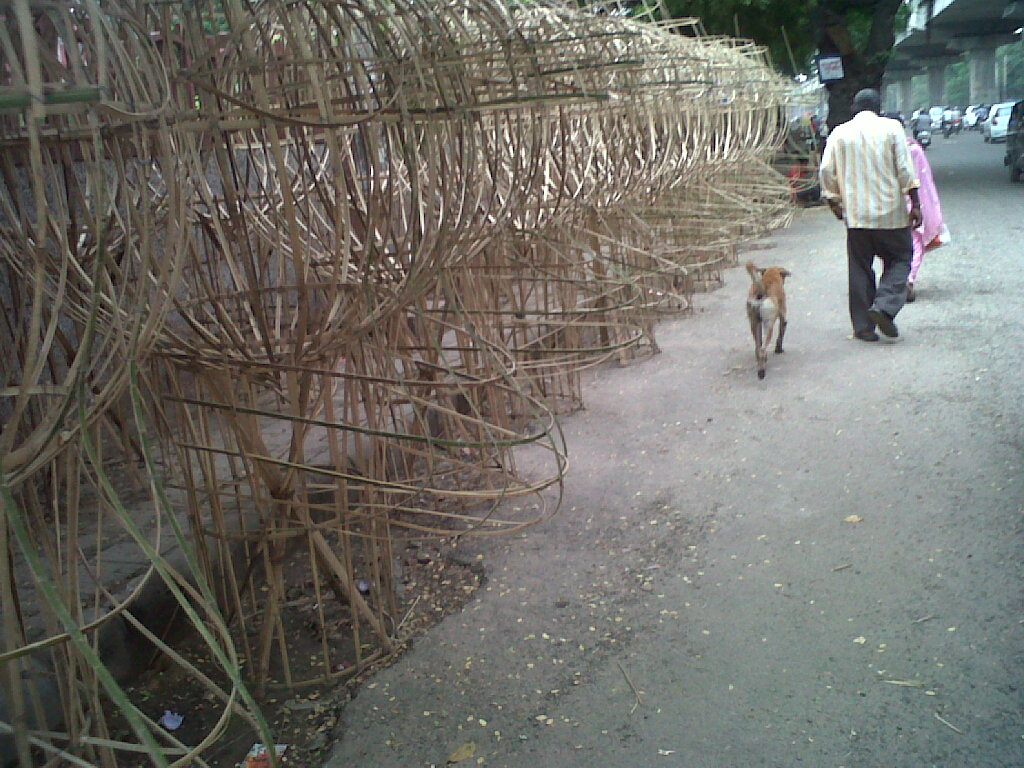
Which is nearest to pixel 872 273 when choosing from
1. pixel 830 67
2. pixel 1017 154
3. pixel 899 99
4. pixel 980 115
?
pixel 830 67

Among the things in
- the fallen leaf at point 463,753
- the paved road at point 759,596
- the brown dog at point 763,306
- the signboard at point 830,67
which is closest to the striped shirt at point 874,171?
the brown dog at point 763,306

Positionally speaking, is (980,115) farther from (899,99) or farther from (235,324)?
(235,324)

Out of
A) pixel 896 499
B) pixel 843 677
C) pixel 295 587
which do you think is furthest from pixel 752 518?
pixel 295 587

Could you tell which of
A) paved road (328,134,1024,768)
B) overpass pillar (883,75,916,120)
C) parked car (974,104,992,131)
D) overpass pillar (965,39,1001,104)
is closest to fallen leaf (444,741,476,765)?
paved road (328,134,1024,768)

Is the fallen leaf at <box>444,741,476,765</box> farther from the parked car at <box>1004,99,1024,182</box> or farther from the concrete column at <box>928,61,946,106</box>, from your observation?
the concrete column at <box>928,61,946,106</box>

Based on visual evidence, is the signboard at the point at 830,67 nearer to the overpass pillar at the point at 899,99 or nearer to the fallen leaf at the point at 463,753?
the fallen leaf at the point at 463,753

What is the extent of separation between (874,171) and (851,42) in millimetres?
10436

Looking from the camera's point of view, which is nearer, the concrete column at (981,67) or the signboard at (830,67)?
the signboard at (830,67)

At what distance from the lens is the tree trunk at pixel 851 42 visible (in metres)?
14.4

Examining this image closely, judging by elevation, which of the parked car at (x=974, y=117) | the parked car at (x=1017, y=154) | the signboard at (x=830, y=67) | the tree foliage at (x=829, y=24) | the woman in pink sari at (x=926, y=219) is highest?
the tree foliage at (x=829, y=24)

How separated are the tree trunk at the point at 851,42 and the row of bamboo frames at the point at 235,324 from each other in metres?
10.8

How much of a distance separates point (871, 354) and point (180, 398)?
4.37 m

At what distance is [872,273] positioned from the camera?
595cm

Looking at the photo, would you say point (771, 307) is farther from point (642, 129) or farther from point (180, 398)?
point (180, 398)
